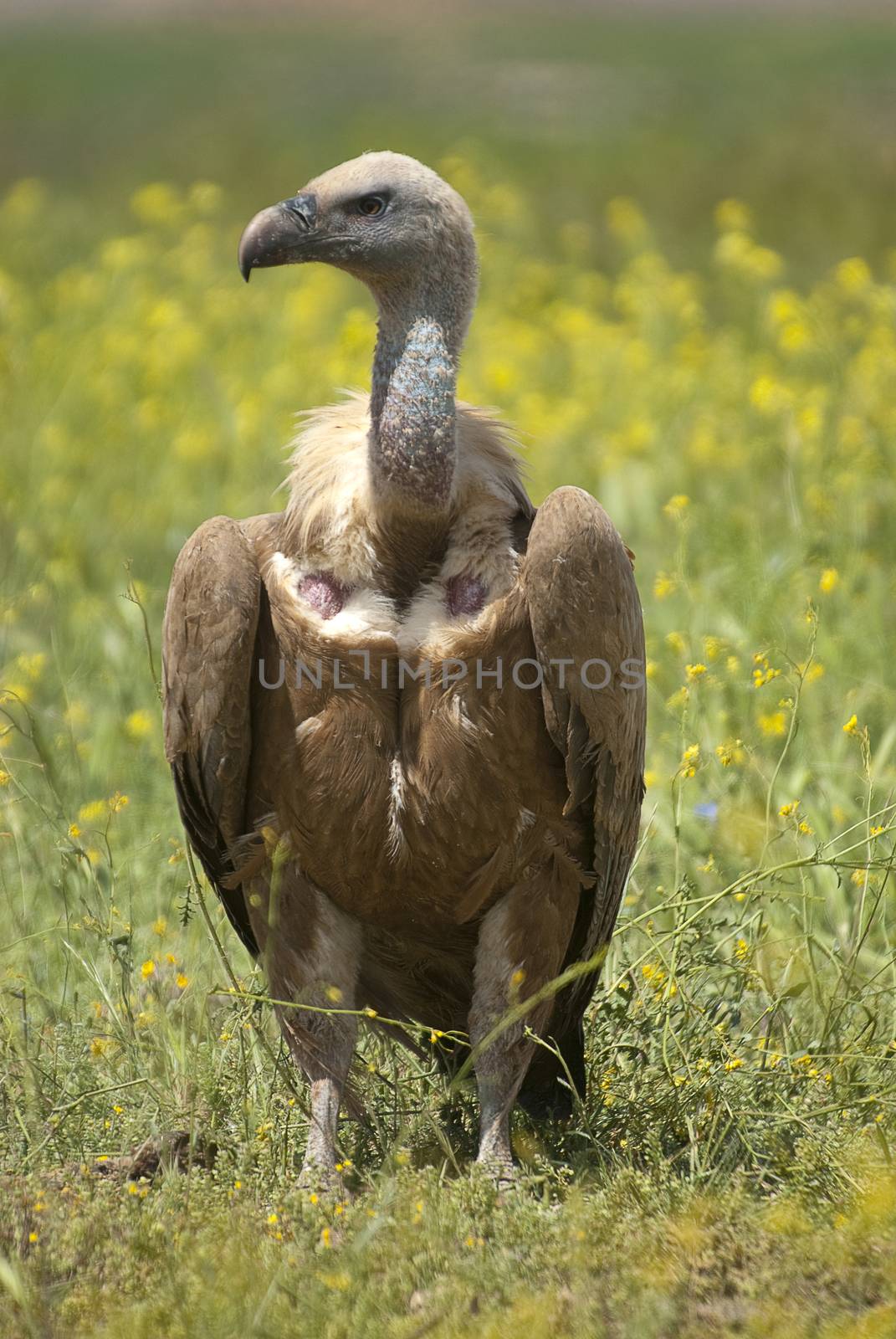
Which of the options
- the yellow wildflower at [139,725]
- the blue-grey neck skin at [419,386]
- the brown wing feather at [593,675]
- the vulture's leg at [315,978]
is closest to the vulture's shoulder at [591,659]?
the brown wing feather at [593,675]

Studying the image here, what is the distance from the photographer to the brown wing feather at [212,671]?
4.46m

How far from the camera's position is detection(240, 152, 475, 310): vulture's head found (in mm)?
4609

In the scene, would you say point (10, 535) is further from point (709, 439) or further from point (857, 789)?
point (857, 789)

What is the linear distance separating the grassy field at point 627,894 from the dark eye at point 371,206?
0.77 metres

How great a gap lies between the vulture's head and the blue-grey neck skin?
41 millimetres

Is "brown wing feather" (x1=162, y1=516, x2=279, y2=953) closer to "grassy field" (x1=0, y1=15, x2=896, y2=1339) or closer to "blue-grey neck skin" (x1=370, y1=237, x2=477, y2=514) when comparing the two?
"grassy field" (x1=0, y1=15, x2=896, y2=1339)

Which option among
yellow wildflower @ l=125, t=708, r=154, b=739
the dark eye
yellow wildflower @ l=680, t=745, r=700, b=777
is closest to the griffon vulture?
the dark eye

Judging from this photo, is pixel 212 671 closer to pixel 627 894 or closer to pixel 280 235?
pixel 280 235

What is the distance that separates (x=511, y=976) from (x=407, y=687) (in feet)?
2.89

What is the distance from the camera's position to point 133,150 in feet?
86.1

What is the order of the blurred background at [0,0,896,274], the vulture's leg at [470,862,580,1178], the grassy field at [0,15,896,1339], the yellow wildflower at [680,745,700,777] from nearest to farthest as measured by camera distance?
the grassy field at [0,15,896,1339] < the vulture's leg at [470,862,580,1178] < the yellow wildflower at [680,745,700,777] < the blurred background at [0,0,896,274]

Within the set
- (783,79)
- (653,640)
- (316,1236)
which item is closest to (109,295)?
(653,640)

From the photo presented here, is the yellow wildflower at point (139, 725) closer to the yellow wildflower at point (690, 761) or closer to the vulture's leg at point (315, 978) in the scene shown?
the vulture's leg at point (315, 978)

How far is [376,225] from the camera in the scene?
4625 millimetres
